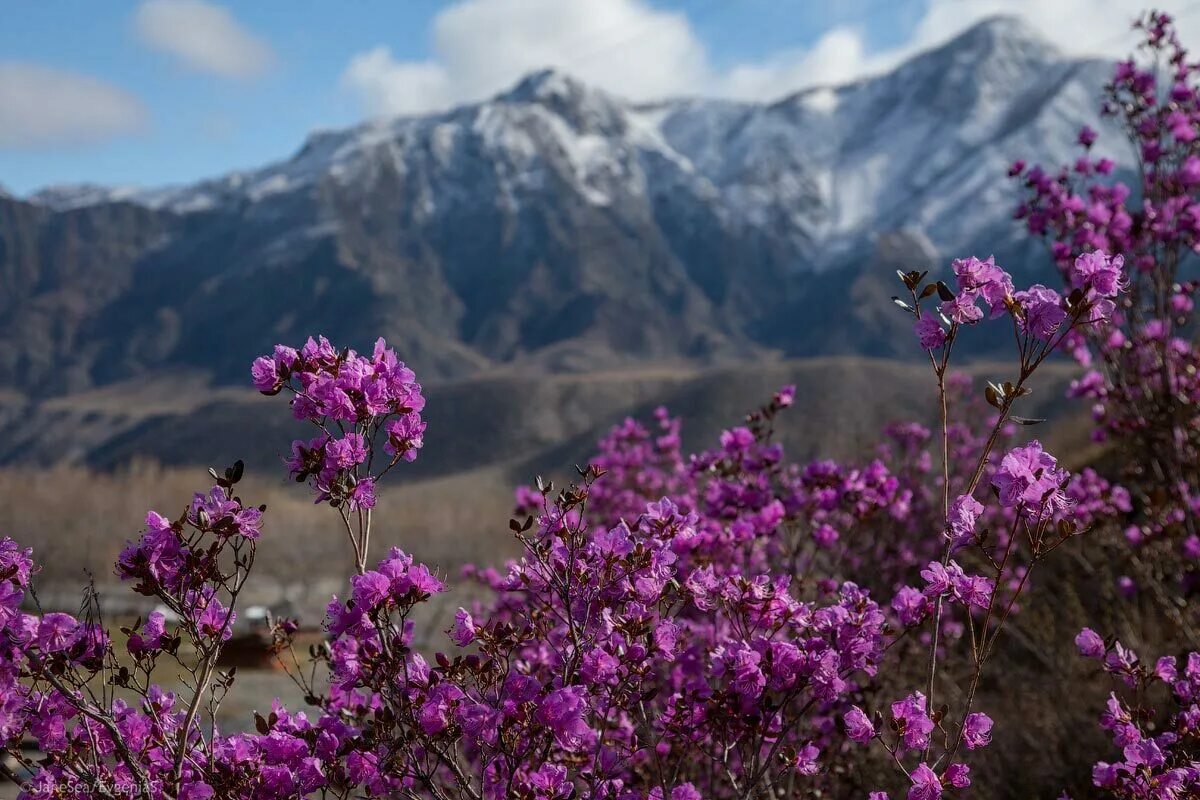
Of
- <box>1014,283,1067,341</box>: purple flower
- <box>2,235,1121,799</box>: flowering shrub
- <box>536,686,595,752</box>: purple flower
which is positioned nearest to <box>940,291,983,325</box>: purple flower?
<box>2,235,1121,799</box>: flowering shrub

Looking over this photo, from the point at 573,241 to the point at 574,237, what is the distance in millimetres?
844

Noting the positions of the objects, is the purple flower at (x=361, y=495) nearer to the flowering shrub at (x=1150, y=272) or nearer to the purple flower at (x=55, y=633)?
the purple flower at (x=55, y=633)

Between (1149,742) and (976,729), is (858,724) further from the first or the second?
(1149,742)

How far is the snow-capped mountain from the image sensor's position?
146625 millimetres

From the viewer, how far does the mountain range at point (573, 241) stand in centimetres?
14450

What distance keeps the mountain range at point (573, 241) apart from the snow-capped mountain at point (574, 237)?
1.53 feet

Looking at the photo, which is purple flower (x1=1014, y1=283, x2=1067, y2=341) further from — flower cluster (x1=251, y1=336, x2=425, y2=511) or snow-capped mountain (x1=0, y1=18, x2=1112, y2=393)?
snow-capped mountain (x1=0, y1=18, x2=1112, y2=393)

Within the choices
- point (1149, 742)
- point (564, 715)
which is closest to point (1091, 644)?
point (1149, 742)

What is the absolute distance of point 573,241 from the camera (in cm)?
16812

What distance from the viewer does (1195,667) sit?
2.78m

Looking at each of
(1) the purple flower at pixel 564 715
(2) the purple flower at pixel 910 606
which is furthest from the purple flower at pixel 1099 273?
(1) the purple flower at pixel 564 715

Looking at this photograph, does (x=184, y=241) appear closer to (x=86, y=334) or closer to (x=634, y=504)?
(x=86, y=334)

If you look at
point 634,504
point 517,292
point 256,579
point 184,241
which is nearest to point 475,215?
point 517,292

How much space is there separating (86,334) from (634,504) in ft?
574
